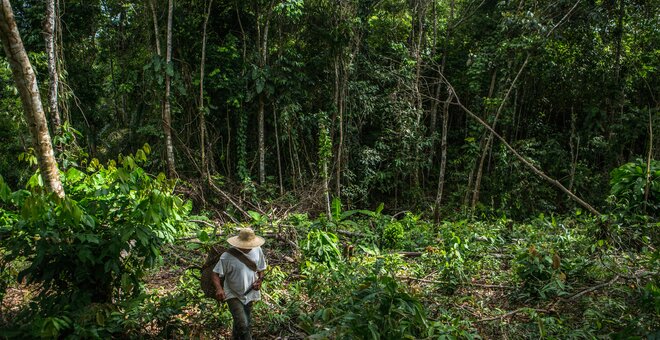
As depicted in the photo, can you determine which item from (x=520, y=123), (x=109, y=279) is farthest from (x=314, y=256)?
(x=520, y=123)

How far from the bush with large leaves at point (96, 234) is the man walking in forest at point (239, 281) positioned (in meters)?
0.68

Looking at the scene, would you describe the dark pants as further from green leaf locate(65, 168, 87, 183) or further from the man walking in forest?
green leaf locate(65, 168, 87, 183)

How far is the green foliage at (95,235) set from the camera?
413cm

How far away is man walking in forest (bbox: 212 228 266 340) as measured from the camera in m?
4.44

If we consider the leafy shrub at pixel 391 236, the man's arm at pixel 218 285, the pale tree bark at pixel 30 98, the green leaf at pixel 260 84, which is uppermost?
the green leaf at pixel 260 84

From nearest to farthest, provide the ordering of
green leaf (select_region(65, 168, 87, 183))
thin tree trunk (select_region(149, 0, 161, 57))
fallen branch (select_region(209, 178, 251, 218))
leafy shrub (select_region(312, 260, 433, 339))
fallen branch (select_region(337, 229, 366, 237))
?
leafy shrub (select_region(312, 260, 433, 339)) < green leaf (select_region(65, 168, 87, 183)) < fallen branch (select_region(337, 229, 366, 237)) < fallen branch (select_region(209, 178, 251, 218)) < thin tree trunk (select_region(149, 0, 161, 57))

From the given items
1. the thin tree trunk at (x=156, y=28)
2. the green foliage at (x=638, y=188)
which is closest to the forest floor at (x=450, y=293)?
the green foliage at (x=638, y=188)

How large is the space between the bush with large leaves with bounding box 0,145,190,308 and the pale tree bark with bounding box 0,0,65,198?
22cm

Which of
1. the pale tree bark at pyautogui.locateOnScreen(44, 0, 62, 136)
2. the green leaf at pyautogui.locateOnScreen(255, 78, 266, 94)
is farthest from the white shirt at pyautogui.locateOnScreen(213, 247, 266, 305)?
the green leaf at pyautogui.locateOnScreen(255, 78, 266, 94)

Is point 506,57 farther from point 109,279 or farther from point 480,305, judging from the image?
point 109,279

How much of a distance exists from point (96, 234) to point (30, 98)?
1.45 m

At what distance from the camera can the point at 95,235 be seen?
4176 millimetres

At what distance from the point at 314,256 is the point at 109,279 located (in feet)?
9.42

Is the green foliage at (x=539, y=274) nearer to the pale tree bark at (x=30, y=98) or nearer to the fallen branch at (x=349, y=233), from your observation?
the fallen branch at (x=349, y=233)
